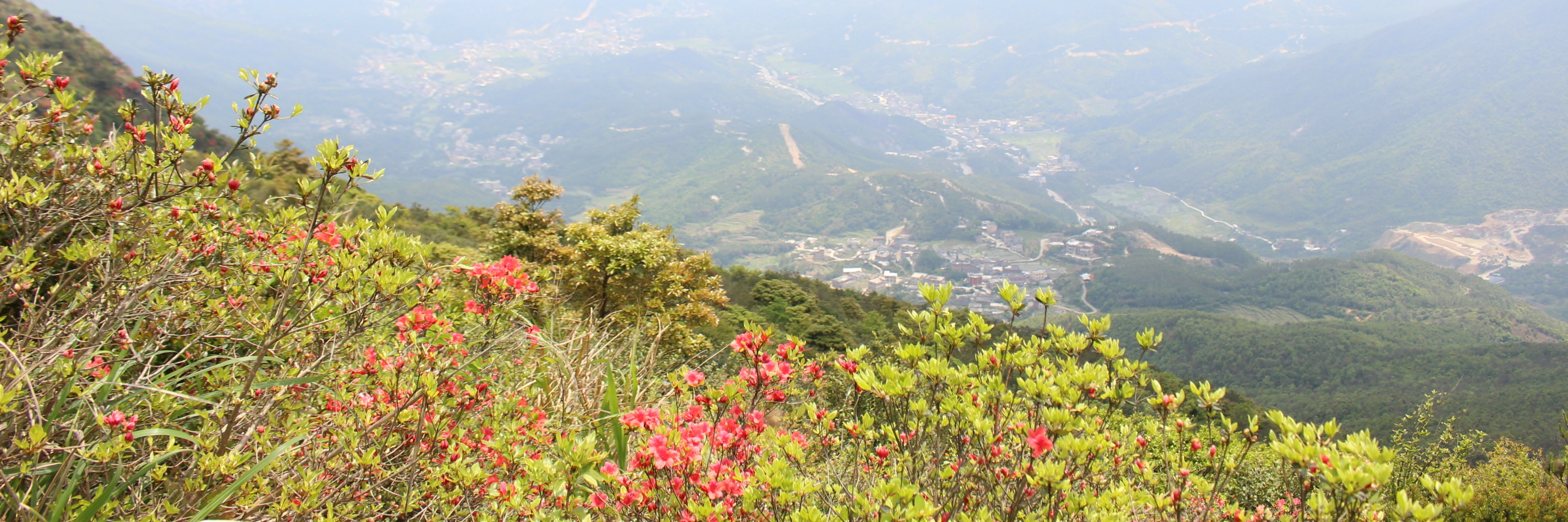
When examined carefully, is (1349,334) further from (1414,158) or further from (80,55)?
(1414,158)

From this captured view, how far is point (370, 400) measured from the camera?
2.53 metres

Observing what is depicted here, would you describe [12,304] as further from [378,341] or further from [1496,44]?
[1496,44]

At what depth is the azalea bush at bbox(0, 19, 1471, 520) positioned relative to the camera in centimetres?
189

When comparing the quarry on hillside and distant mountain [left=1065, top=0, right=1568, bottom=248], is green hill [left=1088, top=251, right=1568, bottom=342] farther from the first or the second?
distant mountain [left=1065, top=0, right=1568, bottom=248]

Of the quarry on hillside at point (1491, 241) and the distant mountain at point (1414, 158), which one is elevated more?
the distant mountain at point (1414, 158)

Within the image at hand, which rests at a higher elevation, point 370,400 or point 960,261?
point 370,400

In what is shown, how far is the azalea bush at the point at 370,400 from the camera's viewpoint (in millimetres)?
1889

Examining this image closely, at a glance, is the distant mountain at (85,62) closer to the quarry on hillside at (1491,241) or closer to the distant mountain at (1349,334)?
the distant mountain at (1349,334)

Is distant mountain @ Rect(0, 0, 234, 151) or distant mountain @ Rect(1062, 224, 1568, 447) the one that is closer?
distant mountain @ Rect(0, 0, 234, 151)

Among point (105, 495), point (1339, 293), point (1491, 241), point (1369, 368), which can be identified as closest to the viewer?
point (105, 495)

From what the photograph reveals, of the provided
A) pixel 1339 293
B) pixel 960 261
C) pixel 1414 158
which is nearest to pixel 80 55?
pixel 960 261

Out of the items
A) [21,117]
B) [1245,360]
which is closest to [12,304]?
[21,117]

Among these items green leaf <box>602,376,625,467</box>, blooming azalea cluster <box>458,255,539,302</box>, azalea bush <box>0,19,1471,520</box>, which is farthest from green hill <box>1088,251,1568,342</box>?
blooming azalea cluster <box>458,255,539,302</box>

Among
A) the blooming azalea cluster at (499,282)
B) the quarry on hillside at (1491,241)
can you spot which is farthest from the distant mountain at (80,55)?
the quarry on hillside at (1491,241)
